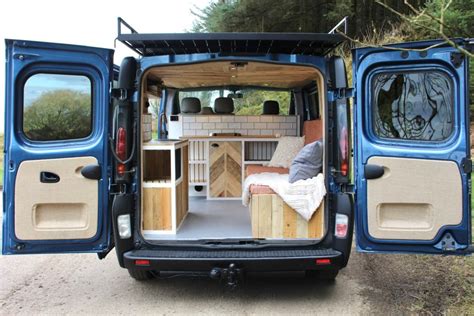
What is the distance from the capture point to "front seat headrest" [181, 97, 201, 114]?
761 cm

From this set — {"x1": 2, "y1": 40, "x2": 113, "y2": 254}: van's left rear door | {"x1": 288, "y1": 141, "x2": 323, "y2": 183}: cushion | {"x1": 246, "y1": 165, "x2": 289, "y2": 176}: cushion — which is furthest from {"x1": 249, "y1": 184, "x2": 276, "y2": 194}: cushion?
{"x1": 246, "y1": 165, "x2": 289, "y2": 176}: cushion

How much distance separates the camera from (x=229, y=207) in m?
6.34

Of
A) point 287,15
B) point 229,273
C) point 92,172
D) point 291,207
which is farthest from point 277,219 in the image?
point 287,15

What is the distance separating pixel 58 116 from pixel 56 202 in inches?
27.9

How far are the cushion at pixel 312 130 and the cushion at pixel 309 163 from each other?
0.93 m

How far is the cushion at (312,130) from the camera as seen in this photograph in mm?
5758

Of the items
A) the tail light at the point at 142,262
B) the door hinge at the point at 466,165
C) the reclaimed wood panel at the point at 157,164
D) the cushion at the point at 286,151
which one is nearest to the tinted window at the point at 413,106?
the door hinge at the point at 466,165

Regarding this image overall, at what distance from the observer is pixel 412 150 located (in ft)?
12.7

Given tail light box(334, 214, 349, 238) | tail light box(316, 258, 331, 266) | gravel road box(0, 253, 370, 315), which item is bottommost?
gravel road box(0, 253, 370, 315)

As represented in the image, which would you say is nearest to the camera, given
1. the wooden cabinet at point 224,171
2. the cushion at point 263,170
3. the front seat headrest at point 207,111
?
the cushion at point 263,170

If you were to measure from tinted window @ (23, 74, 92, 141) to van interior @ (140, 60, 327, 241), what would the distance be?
501mm

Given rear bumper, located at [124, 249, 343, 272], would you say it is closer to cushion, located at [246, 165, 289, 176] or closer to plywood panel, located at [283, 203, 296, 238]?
plywood panel, located at [283, 203, 296, 238]

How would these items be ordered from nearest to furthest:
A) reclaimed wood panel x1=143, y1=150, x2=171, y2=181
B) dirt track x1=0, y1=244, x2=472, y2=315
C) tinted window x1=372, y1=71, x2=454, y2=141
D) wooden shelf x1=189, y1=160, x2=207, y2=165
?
1. tinted window x1=372, y1=71, x2=454, y2=141
2. dirt track x1=0, y1=244, x2=472, y2=315
3. reclaimed wood panel x1=143, y1=150, x2=171, y2=181
4. wooden shelf x1=189, y1=160, x2=207, y2=165

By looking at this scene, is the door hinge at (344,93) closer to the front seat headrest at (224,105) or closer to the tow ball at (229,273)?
the tow ball at (229,273)
